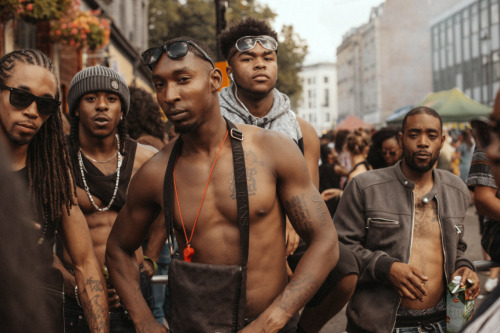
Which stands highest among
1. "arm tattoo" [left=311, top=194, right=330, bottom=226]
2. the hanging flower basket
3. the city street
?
the hanging flower basket

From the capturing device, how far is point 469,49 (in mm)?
46375

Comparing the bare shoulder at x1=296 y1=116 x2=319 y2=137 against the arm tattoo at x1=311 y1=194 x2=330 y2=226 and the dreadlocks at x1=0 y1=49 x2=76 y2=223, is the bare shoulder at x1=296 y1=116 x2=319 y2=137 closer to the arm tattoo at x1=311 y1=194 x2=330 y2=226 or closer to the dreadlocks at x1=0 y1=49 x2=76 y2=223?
the arm tattoo at x1=311 y1=194 x2=330 y2=226

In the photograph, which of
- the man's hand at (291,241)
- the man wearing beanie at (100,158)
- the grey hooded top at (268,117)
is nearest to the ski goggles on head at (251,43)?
the grey hooded top at (268,117)

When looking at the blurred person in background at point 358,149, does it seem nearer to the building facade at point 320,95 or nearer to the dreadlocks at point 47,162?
the dreadlocks at point 47,162

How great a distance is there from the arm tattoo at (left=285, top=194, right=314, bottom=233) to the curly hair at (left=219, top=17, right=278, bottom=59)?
1.78m

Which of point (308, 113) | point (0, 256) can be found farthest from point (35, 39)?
point (308, 113)

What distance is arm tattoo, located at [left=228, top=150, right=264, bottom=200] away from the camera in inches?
113

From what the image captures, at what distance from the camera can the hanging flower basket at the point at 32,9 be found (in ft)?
29.3

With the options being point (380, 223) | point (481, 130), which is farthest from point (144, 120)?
point (481, 130)

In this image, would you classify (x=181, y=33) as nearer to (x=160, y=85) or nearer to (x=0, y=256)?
(x=160, y=85)

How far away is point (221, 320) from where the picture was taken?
270 centimetres

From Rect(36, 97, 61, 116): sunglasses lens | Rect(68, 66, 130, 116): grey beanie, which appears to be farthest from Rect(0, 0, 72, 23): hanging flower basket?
Rect(36, 97, 61, 116): sunglasses lens

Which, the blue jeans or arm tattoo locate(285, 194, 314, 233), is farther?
the blue jeans

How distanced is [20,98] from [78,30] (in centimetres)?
962
